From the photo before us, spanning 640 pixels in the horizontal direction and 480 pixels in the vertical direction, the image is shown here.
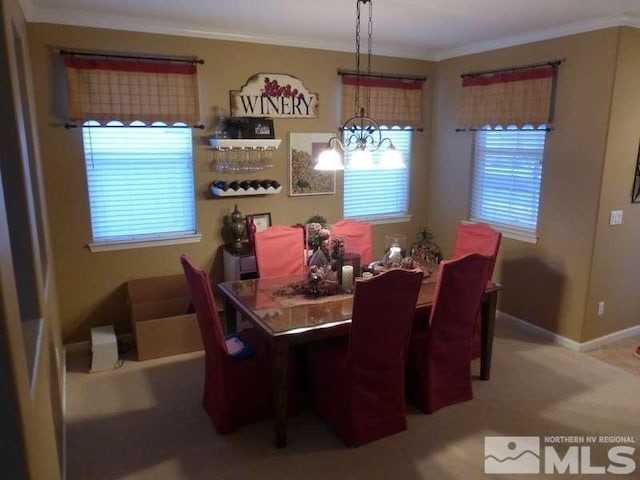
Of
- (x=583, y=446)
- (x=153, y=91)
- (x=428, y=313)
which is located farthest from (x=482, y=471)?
(x=153, y=91)

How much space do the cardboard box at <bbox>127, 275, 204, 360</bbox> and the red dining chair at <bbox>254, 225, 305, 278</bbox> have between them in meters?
0.78

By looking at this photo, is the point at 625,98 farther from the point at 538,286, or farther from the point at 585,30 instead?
the point at 538,286

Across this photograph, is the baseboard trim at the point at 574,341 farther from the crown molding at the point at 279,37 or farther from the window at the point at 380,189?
the crown molding at the point at 279,37

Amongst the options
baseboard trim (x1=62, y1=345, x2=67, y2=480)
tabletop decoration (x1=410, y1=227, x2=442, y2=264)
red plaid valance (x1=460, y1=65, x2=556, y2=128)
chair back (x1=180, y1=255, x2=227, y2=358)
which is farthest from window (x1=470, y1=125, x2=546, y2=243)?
baseboard trim (x1=62, y1=345, x2=67, y2=480)

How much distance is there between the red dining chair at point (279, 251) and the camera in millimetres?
Result: 3660

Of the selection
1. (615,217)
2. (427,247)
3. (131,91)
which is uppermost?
(131,91)

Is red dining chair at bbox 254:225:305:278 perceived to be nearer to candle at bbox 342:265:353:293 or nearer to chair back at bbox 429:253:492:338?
candle at bbox 342:265:353:293

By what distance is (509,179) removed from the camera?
4.50 meters

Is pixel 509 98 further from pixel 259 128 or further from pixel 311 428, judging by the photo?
pixel 311 428

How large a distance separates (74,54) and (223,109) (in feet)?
3.83

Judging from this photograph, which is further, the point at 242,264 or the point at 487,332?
the point at 242,264

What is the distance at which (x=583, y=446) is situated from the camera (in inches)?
110

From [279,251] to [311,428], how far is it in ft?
4.46
